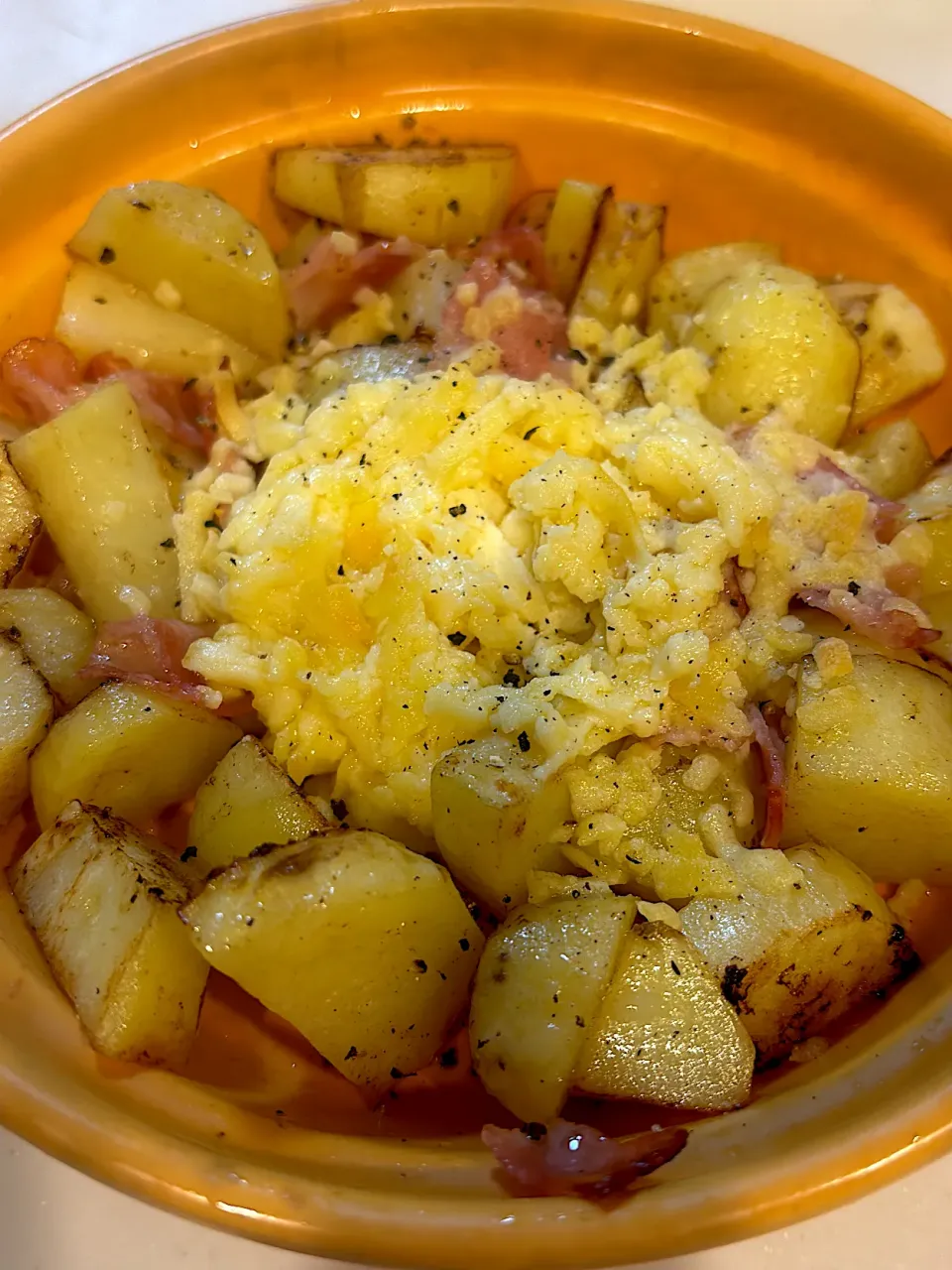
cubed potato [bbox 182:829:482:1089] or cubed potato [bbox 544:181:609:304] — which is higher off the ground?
cubed potato [bbox 544:181:609:304]

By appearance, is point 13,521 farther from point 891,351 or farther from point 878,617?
point 891,351

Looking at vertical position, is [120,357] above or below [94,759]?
above

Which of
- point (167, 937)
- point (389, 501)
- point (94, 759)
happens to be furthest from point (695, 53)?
point (167, 937)

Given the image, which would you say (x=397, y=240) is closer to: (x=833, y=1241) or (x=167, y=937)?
(x=167, y=937)

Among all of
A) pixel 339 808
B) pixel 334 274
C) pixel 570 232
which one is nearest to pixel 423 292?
pixel 334 274

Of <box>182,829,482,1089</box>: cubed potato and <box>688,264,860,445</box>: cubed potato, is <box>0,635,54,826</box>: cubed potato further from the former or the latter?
<box>688,264,860,445</box>: cubed potato

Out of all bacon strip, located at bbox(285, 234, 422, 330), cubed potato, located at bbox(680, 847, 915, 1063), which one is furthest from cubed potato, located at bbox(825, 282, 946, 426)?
Result: cubed potato, located at bbox(680, 847, 915, 1063)
